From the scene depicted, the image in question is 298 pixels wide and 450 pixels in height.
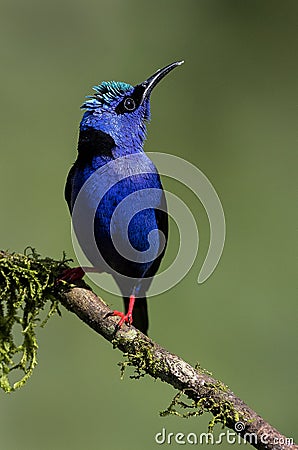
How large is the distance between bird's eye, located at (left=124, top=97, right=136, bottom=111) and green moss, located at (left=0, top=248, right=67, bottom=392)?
99cm

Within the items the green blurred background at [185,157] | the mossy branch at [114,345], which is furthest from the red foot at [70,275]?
the green blurred background at [185,157]

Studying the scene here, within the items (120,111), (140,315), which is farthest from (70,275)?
(120,111)

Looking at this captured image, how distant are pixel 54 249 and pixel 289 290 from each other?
2032 millimetres

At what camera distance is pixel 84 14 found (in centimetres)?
730

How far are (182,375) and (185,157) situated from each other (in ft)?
13.5

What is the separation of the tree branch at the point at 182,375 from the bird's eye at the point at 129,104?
1146 mm

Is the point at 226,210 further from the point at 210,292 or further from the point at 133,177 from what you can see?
the point at 133,177

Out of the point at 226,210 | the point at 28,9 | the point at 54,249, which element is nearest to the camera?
the point at 54,249

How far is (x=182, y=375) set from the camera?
2684 mm

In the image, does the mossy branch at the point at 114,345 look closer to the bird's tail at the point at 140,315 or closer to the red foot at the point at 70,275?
the red foot at the point at 70,275

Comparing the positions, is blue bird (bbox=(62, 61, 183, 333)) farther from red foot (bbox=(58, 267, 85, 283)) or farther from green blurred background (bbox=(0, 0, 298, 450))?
green blurred background (bbox=(0, 0, 298, 450))

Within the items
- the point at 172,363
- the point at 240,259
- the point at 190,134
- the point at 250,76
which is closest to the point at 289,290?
the point at 240,259

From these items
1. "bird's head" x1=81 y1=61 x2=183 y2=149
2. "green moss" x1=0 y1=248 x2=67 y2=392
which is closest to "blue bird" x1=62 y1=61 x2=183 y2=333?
"bird's head" x1=81 y1=61 x2=183 y2=149

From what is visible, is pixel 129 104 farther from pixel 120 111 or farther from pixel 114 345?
pixel 114 345
